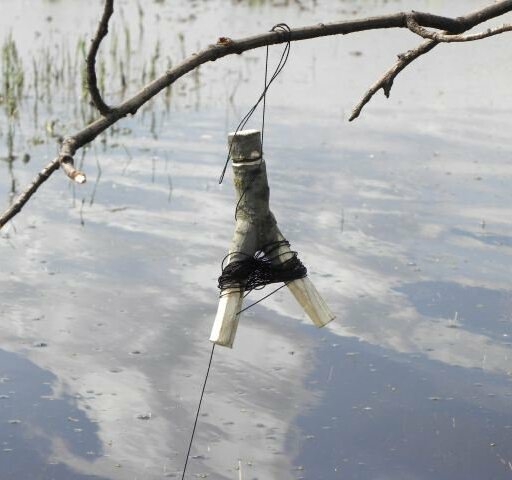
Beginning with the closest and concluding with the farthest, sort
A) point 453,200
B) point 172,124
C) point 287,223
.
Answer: point 287,223, point 453,200, point 172,124

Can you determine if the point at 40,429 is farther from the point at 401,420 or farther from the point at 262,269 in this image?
the point at 262,269

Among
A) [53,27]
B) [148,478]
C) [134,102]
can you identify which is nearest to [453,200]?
[148,478]

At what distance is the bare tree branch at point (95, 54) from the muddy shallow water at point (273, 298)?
1362 millimetres

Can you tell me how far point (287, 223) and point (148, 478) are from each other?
12.2 ft

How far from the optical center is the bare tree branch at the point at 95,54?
2379 millimetres

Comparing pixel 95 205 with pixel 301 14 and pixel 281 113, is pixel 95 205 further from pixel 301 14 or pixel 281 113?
pixel 301 14

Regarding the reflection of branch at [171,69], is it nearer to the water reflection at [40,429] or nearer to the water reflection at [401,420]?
the water reflection at [401,420]

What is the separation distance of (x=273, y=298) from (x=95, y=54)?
452 cm

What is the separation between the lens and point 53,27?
1686cm

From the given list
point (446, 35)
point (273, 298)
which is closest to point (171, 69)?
point (446, 35)

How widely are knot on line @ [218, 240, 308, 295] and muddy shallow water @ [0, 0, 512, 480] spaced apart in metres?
1.44

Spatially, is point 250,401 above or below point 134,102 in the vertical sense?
below

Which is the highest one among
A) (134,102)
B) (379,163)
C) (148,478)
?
(134,102)

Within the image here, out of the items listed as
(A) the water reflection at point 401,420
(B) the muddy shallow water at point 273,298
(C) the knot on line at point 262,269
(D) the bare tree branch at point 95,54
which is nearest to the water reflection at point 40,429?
(B) the muddy shallow water at point 273,298
